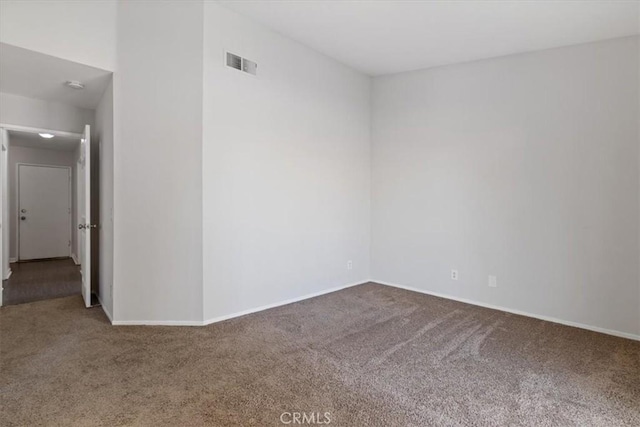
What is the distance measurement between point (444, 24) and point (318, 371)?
129 inches

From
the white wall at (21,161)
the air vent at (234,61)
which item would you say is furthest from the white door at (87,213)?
the white wall at (21,161)

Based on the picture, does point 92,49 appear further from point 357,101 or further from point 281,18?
point 357,101

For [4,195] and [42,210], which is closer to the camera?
[4,195]

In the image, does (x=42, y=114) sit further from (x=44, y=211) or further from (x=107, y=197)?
(x=44, y=211)

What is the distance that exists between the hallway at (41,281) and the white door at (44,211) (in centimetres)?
38

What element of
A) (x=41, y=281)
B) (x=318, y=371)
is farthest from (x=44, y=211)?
(x=318, y=371)

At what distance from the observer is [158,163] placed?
3.18 m

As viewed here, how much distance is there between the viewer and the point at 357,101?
4.81 meters

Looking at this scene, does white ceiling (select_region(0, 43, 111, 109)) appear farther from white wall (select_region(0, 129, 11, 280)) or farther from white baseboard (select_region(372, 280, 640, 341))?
white baseboard (select_region(372, 280, 640, 341))

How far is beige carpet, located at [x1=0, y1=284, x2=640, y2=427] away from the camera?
1925 millimetres

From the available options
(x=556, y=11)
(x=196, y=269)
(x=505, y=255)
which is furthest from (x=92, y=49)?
(x=505, y=255)

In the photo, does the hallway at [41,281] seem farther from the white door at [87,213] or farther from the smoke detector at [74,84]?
the smoke detector at [74,84]

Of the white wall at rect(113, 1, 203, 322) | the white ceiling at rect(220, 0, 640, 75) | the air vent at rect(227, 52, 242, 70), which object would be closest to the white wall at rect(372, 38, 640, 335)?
the white ceiling at rect(220, 0, 640, 75)

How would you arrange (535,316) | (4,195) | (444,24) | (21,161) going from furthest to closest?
(21,161) → (4,195) → (535,316) → (444,24)
